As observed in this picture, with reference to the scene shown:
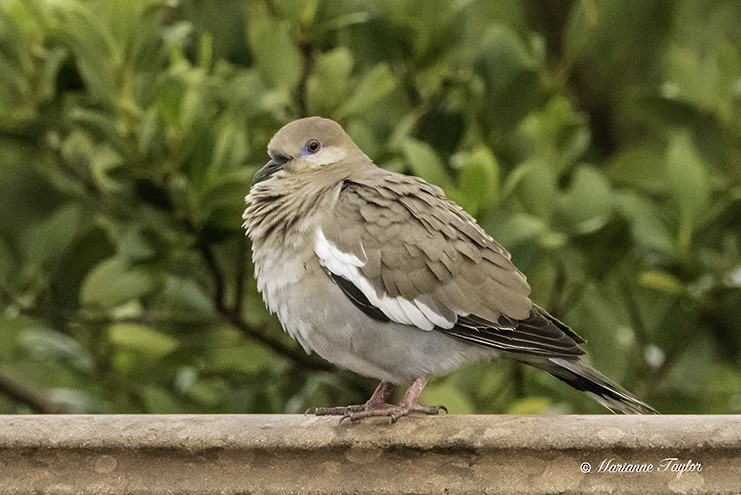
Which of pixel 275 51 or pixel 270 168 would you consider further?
pixel 275 51

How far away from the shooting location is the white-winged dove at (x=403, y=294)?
266 centimetres

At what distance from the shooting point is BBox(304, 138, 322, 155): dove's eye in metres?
3.07

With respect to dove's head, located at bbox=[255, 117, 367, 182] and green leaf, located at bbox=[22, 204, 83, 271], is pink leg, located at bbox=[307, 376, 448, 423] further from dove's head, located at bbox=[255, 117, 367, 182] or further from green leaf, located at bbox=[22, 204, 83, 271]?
green leaf, located at bbox=[22, 204, 83, 271]

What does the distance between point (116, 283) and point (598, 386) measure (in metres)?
1.43

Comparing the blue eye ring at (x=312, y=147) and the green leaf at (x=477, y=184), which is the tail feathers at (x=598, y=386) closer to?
the green leaf at (x=477, y=184)

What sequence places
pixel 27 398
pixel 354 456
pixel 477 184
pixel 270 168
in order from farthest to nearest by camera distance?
pixel 27 398 < pixel 477 184 < pixel 270 168 < pixel 354 456

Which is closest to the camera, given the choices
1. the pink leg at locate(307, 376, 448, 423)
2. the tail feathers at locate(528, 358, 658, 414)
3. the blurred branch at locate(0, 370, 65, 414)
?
the pink leg at locate(307, 376, 448, 423)

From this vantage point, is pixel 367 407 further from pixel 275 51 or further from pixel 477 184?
pixel 275 51

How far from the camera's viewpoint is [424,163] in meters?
3.28

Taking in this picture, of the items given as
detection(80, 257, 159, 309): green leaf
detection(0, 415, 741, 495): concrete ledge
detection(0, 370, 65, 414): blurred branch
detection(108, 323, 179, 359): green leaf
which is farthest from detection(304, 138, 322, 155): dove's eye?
detection(0, 370, 65, 414): blurred branch

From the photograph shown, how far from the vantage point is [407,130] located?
11.3 ft

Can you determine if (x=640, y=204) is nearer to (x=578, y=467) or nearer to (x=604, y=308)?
(x=604, y=308)

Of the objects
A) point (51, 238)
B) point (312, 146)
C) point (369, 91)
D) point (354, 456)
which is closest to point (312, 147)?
point (312, 146)

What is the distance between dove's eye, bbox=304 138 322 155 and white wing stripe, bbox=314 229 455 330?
0.48 metres
